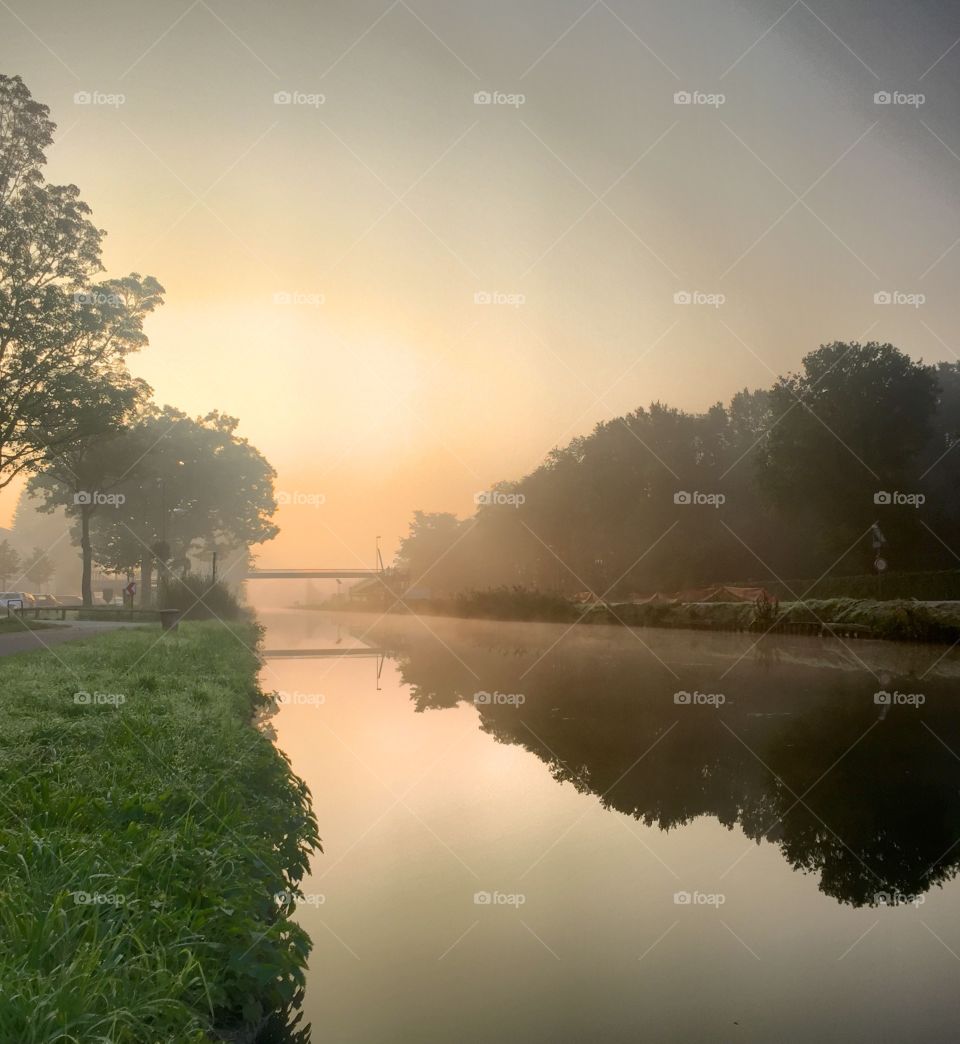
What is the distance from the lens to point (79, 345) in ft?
115

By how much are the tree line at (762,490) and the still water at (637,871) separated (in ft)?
73.0

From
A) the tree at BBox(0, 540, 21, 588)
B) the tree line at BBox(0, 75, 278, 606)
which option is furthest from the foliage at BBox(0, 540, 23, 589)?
the tree line at BBox(0, 75, 278, 606)

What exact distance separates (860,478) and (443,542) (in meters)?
74.0

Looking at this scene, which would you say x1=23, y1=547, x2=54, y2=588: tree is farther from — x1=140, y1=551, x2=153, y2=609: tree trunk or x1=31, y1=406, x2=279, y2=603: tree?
x1=140, y1=551, x2=153, y2=609: tree trunk

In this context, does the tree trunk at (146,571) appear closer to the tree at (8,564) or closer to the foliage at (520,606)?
the foliage at (520,606)

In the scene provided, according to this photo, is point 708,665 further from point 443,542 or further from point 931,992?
point 443,542

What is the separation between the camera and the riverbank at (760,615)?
2697 centimetres

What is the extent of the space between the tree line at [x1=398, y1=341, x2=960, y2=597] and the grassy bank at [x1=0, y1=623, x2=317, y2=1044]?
91.7 feet

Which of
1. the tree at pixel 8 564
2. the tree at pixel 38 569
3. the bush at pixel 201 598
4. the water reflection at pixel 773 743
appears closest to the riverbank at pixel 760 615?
the water reflection at pixel 773 743

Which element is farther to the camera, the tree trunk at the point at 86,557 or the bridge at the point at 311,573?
the bridge at the point at 311,573

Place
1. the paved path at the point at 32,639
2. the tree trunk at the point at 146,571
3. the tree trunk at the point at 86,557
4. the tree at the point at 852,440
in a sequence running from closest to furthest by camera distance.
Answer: the paved path at the point at 32,639
the tree at the point at 852,440
the tree trunk at the point at 86,557
the tree trunk at the point at 146,571

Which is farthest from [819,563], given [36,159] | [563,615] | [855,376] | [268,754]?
[268,754]

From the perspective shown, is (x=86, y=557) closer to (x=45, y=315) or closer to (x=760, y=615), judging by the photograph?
(x=45, y=315)

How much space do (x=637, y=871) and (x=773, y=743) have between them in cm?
549
